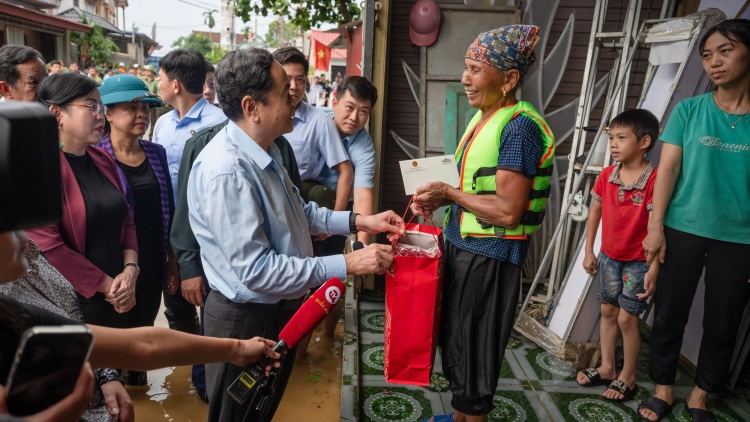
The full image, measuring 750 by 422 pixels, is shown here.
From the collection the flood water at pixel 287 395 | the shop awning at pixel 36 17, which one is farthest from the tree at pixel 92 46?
the flood water at pixel 287 395

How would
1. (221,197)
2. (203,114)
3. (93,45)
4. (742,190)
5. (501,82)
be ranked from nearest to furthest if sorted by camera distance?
1. (221,197)
2. (501,82)
3. (742,190)
4. (203,114)
5. (93,45)

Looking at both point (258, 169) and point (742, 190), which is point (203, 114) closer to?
point (258, 169)

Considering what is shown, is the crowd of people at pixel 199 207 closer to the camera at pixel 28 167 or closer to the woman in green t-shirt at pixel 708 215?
the camera at pixel 28 167

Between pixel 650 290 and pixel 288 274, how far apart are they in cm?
214

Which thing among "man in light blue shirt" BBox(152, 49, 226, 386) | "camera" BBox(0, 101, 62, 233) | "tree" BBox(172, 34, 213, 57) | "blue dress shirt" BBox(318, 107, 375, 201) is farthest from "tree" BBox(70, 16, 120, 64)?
"tree" BBox(172, 34, 213, 57)

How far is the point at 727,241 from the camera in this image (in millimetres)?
2666

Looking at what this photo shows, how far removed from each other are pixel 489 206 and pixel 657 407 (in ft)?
5.71

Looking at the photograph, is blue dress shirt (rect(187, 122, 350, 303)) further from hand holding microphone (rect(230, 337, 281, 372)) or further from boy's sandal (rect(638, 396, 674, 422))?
boy's sandal (rect(638, 396, 674, 422))

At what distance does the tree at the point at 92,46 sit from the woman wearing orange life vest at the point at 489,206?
25478 millimetres

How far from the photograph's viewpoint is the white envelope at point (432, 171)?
7.69 feet

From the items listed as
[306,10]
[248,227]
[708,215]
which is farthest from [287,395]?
[306,10]

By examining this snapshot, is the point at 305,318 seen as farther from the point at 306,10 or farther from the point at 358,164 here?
the point at 306,10

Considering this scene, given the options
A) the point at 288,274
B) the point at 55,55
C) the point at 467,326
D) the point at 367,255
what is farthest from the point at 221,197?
the point at 55,55

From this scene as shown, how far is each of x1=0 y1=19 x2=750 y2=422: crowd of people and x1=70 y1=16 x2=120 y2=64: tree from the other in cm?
2407
